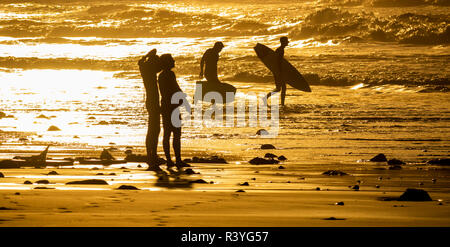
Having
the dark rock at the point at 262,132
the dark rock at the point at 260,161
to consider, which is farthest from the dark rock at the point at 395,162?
the dark rock at the point at 262,132

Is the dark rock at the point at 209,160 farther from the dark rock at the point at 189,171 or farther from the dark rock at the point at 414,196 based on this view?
the dark rock at the point at 414,196

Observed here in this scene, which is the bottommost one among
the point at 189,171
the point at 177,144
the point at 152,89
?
the point at 189,171

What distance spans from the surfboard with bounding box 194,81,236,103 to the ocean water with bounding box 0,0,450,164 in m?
1.14

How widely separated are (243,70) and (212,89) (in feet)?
32.1

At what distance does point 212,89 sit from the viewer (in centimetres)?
1845

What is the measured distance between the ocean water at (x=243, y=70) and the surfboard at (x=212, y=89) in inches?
44.8

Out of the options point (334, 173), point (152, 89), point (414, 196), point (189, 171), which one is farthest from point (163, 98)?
point (414, 196)

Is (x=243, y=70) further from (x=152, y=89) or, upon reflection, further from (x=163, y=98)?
(x=152, y=89)

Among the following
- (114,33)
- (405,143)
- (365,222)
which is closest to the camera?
(365,222)

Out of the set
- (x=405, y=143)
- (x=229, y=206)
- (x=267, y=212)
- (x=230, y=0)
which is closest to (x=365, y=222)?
(x=267, y=212)

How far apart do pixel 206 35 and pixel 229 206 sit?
36933mm

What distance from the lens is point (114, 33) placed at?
→ 150ft

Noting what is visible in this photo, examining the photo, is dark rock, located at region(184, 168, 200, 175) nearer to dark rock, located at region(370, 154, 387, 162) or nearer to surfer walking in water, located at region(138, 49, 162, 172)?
surfer walking in water, located at region(138, 49, 162, 172)
